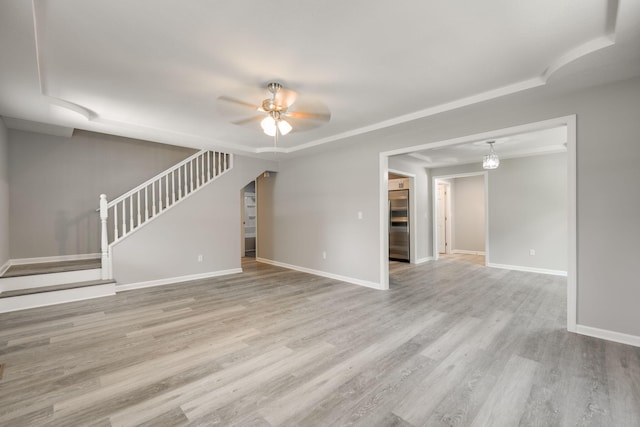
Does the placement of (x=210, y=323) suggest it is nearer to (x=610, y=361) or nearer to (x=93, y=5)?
(x=93, y=5)

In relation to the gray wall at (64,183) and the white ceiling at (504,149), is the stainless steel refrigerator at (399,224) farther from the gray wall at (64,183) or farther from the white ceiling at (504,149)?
the gray wall at (64,183)

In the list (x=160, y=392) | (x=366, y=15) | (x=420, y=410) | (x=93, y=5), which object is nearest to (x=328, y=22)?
(x=366, y=15)

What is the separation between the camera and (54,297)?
3.76 meters

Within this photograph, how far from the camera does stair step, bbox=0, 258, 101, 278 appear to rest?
3.82 m

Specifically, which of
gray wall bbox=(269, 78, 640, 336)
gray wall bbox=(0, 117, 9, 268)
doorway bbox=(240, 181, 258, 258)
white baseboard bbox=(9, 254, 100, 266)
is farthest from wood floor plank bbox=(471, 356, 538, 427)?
doorway bbox=(240, 181, 258, 258)

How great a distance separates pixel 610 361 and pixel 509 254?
4.21 meters

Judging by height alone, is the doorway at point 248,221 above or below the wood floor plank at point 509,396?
above

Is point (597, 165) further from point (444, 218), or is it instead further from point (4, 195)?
point (4, 195)

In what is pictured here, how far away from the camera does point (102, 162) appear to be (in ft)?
17.0

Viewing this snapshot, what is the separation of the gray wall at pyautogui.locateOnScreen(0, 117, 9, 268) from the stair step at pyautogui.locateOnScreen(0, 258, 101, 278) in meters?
0.20

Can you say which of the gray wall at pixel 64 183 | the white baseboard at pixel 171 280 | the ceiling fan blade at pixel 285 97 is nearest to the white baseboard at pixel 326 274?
the white baseboard at pixel 171 280

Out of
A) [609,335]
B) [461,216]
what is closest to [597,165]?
[609,335]

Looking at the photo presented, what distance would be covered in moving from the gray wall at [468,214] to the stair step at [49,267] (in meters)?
8.99

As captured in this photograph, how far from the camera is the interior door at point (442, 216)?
8.41m
